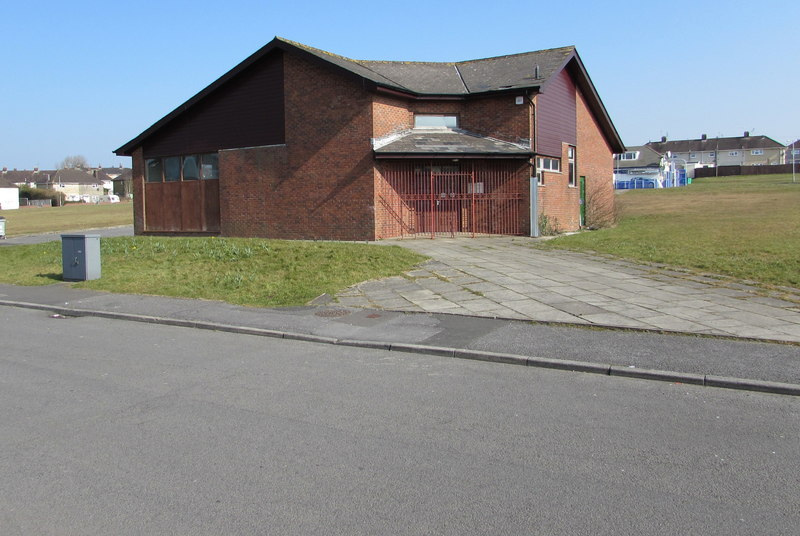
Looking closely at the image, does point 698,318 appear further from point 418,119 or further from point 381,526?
point 418,119

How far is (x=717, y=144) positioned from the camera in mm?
114250

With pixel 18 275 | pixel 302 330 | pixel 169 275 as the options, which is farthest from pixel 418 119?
pixel 302 330

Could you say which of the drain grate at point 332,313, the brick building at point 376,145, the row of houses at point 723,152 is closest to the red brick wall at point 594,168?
the brick building at point 376,145

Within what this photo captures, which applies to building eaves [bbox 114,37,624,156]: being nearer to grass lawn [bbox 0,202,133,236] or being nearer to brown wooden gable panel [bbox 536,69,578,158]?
brown wooden gable panel [bbox 536,69,578,158]

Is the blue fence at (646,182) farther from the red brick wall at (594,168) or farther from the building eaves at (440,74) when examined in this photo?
the building eaves at (440,74)

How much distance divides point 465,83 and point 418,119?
7.86ft

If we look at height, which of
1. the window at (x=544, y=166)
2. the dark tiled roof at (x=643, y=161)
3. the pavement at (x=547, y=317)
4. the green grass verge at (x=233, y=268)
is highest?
the dark tiled roof at (x=643, y=161)

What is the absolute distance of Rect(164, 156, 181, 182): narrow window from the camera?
25469 mm

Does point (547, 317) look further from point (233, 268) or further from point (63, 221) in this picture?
point (63, 221)

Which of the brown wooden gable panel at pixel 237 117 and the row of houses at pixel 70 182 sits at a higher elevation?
the row of houses at pixel 70 182

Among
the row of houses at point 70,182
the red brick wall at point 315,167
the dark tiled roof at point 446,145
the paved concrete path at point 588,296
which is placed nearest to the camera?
the paved concrete path at point 588,296

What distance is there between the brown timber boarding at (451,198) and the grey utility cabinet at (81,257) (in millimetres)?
8721

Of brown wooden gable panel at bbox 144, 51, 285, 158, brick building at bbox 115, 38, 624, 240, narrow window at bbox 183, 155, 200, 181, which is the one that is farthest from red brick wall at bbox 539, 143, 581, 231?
narrow window at bbox 183, 155, 200, 181

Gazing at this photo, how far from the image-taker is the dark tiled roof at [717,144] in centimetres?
11088
